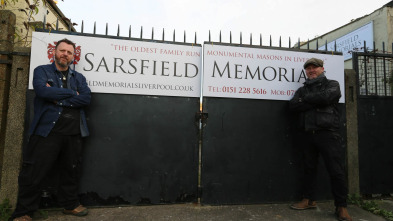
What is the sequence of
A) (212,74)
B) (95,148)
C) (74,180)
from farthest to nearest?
(212,74) → (95,148) → (74,180)

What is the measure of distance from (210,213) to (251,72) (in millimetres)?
2240

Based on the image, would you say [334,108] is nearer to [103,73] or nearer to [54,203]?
[103,73]

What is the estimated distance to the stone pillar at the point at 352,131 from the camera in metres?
4.06

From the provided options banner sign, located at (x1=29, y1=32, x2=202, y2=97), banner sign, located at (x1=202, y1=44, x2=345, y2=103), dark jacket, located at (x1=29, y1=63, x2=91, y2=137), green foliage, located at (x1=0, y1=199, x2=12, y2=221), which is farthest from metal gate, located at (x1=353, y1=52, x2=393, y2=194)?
green foliage, located at (x1=0, y1=199, x2=12, y2=221)

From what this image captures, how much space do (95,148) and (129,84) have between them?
1.06m

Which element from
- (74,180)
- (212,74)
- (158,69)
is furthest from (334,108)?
(74,180)

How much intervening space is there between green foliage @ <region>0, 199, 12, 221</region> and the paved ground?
1.51 feet

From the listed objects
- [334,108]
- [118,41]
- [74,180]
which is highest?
[118,41]

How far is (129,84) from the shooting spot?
3.59 m

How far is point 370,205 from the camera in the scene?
371 centimetres

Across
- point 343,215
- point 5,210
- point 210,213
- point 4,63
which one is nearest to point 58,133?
point 5,210

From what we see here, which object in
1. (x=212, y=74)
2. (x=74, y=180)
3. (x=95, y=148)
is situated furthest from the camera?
(x=212, y=74)

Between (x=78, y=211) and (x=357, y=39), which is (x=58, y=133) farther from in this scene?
(x=357, y=39)

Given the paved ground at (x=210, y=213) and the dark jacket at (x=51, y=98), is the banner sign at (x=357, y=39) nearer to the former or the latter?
the paved ground at (x=210, y=213)
